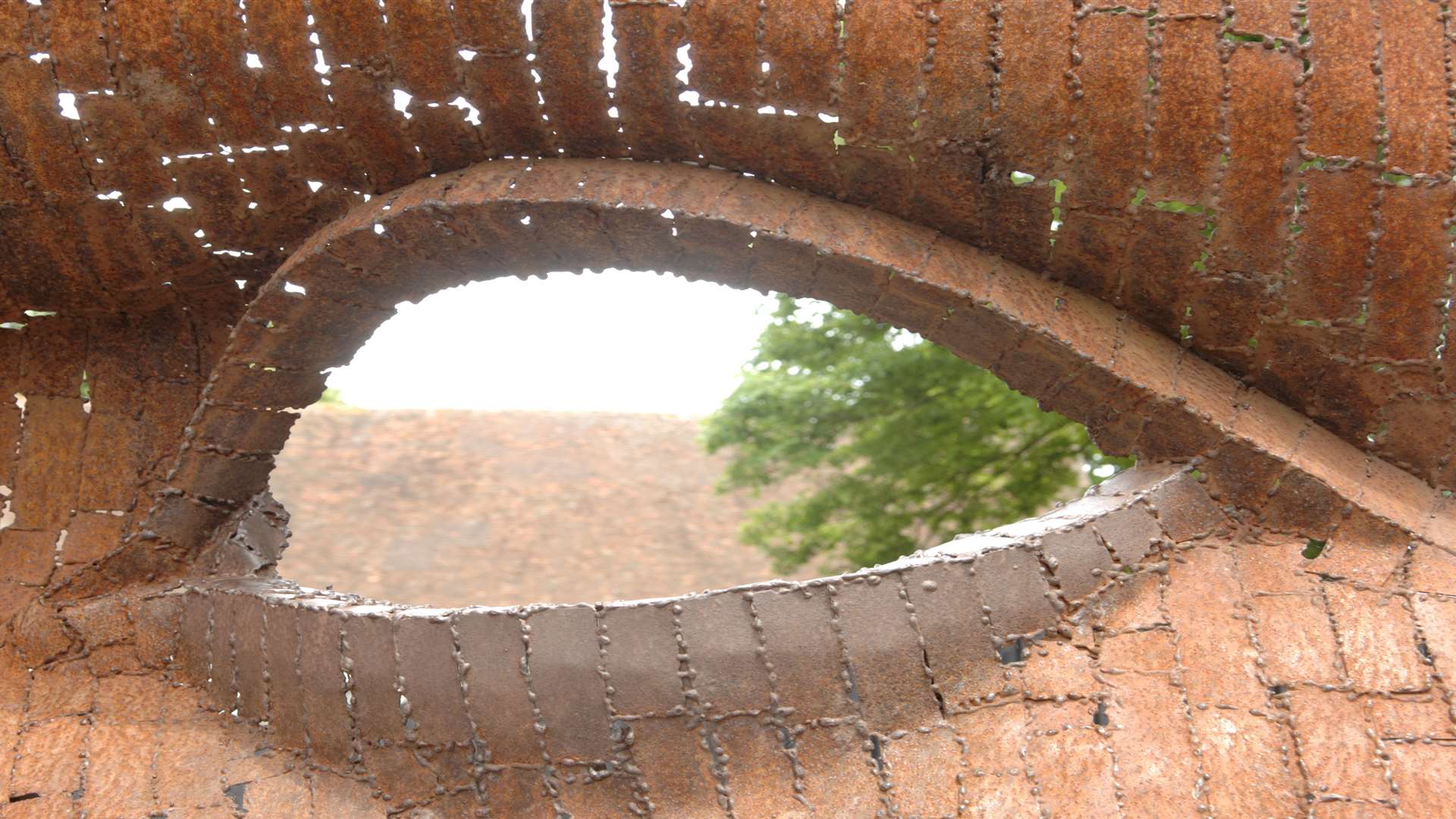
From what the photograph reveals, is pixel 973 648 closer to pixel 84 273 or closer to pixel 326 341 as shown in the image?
pixel 326 341

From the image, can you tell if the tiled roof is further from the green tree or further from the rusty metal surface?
the rusty metal surface

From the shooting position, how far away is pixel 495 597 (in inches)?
479

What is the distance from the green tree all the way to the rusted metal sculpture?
17.8 feet

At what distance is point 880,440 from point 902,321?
20.1ft

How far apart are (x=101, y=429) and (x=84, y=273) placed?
1.27 ft

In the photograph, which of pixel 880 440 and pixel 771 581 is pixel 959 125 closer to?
pixel 771 581

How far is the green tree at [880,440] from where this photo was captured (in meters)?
7.99

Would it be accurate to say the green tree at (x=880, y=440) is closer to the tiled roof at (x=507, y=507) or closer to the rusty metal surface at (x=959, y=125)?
the tiled roof at (x=507, y=507)

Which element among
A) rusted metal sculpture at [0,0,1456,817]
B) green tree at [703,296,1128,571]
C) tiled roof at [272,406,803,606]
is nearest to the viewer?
rusted metal sculpture at [0,0,1456,817]

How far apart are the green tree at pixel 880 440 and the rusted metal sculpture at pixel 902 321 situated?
17.8ft

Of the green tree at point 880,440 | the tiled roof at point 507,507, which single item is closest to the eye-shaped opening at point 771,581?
the green tree at point 880,440

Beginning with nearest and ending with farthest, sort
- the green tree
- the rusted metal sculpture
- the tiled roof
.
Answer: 1. the rusted metal sculpture
2. the green tree
3. the tiled roof

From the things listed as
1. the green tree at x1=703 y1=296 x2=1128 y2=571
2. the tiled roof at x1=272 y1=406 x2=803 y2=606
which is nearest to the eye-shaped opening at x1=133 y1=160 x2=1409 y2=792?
the green tree at x1=703 y1=296 x2=1128 y2=571

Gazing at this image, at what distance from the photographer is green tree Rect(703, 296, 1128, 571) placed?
314 inches
